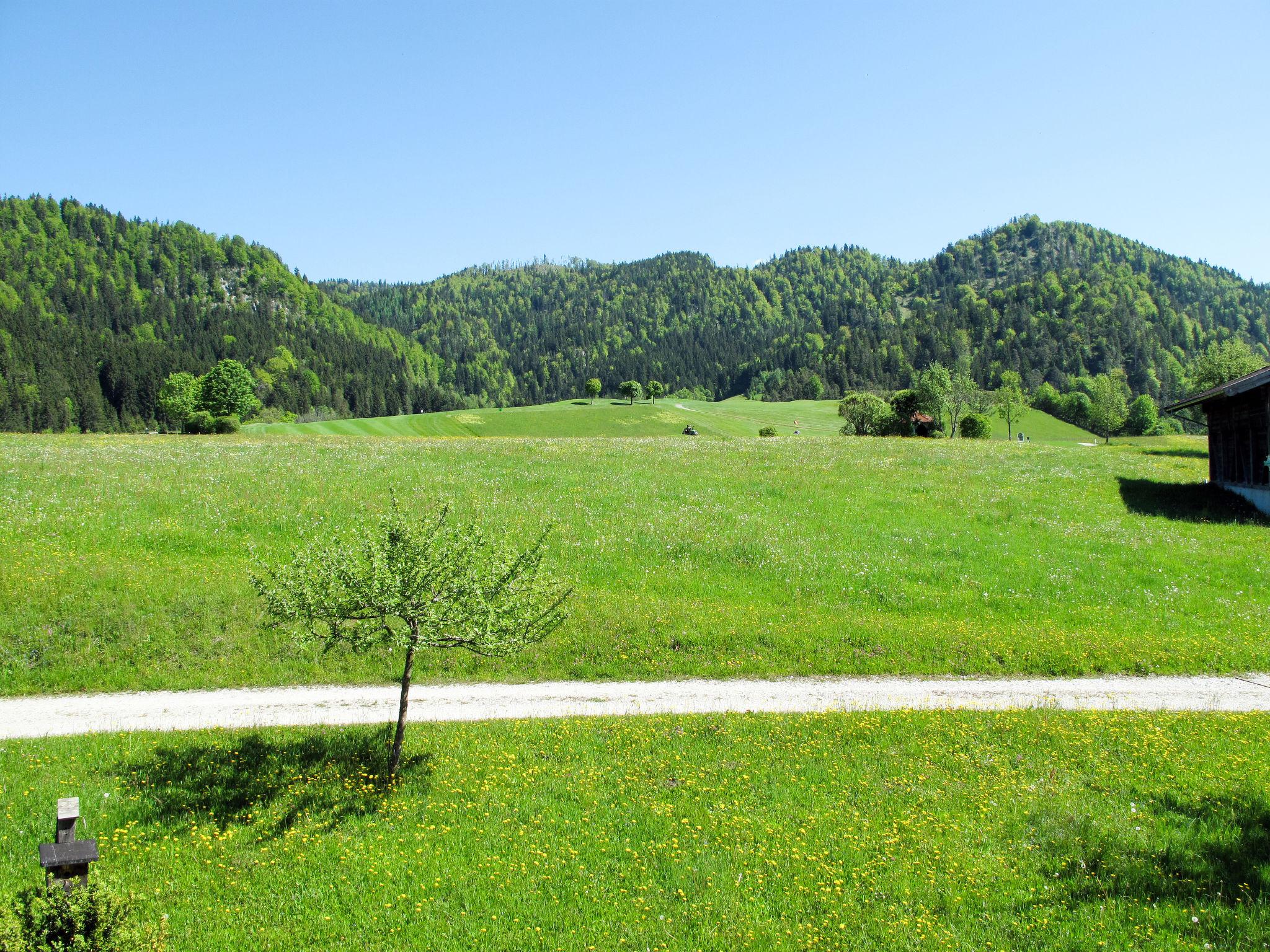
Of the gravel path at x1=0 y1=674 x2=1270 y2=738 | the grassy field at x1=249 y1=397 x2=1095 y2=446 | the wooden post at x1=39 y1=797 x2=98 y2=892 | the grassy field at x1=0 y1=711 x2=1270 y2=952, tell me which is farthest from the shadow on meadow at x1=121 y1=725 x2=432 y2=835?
the grassy field at x1=249 y1=397 x2=1095 y2=446

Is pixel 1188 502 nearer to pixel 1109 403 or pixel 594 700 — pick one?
pixel 594 700

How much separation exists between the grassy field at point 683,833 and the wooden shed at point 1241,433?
1017 inches

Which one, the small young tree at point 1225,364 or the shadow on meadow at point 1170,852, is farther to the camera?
the small young tree at point 1225,364

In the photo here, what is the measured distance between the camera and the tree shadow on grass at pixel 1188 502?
33188 millimetres

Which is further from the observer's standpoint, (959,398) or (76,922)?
(959,398)

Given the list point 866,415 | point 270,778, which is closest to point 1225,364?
point 866,415

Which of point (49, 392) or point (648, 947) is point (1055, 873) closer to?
point (648, 947)

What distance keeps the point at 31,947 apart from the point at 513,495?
88.1 feet

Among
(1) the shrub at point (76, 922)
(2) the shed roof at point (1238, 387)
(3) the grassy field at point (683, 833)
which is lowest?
(3) the grassy field at point (683, 833)

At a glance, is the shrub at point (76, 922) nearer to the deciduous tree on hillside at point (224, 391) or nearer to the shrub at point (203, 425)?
the shrub at point (203, 425)

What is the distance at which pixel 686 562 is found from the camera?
25234 millimetres

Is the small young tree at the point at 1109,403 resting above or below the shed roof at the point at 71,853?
above

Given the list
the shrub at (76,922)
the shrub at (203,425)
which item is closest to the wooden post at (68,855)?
the shrub at (76,922)

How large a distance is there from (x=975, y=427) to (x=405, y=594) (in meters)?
79.8
